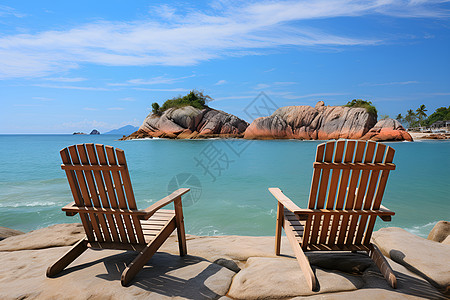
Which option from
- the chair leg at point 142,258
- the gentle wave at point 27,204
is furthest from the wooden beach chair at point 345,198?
the gentle wave at point 27,204

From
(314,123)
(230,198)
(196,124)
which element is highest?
(314,123)

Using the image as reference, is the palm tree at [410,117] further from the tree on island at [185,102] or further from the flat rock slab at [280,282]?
the flat rock slab at [280,282]

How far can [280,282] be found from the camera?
2.49m

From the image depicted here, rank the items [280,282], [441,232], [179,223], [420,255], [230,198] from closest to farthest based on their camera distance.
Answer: [280,282] → [420,255] → [179,223] → [441,232] → [230,198]

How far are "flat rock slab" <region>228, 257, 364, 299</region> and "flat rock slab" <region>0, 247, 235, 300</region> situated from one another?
0.55ft

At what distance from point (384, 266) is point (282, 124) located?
146 feet

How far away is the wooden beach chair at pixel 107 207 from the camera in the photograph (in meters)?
2.55

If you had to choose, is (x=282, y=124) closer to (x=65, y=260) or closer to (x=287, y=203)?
(x=287, y=203)

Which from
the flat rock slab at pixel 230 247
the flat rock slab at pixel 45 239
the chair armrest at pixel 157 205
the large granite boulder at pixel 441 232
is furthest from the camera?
the large granite boulder at pixel 441 232

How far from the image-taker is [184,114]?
48.2 metres

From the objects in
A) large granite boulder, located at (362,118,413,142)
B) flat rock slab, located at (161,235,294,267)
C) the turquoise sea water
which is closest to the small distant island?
large granite boulder, located at (362,118,413,142)

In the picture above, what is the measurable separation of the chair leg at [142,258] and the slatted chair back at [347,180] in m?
1.55

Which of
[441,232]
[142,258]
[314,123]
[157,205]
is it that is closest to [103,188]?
[157,205]

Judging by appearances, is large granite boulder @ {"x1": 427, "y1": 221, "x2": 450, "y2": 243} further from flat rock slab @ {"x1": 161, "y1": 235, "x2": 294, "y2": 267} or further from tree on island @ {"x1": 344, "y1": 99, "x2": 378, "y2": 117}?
tree on island @ {"x1": 344, "y1": 99, "x2": 378, "y2": 117}
